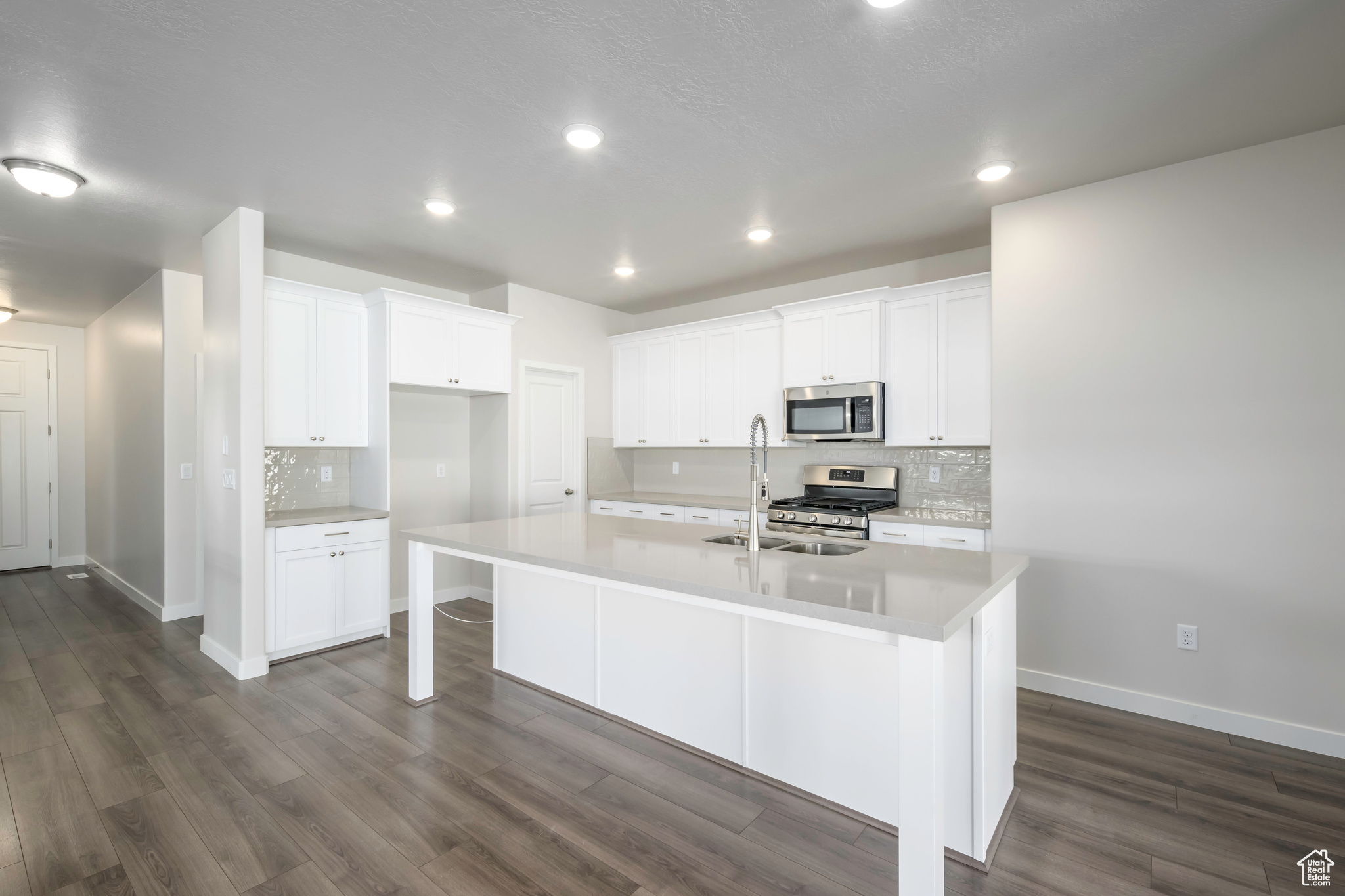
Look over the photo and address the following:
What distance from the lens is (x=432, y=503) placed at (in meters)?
5.06

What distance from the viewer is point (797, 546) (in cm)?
256

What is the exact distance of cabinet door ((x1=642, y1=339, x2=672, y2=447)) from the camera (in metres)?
5.44

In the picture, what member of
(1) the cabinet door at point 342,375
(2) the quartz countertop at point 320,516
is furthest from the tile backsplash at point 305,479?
(1) the cabinet door at point 342,375

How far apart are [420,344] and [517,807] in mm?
3149

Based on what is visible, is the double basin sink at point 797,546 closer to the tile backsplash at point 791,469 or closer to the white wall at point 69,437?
the tile backsplash at point 791,469

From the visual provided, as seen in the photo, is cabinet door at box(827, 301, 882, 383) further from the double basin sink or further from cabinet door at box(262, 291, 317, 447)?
cabinet door at box(262, 291, 317, 447)

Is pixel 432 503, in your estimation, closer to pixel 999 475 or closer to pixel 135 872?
pixel 135 872

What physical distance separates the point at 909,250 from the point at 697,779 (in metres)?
3.43

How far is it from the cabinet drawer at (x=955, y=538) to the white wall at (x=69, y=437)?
27.0 ft

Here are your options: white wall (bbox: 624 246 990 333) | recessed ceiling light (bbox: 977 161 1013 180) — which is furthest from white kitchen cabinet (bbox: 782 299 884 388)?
recessed ceiling light (bbox: 977 161 1013 180)

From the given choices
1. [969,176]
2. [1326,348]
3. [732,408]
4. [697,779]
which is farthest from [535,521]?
[1326,348]

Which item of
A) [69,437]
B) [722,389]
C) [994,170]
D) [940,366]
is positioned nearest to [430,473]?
[722,389]

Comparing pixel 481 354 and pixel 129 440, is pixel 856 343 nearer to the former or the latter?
pixel 481 354

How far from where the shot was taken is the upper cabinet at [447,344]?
4203 millimetres
